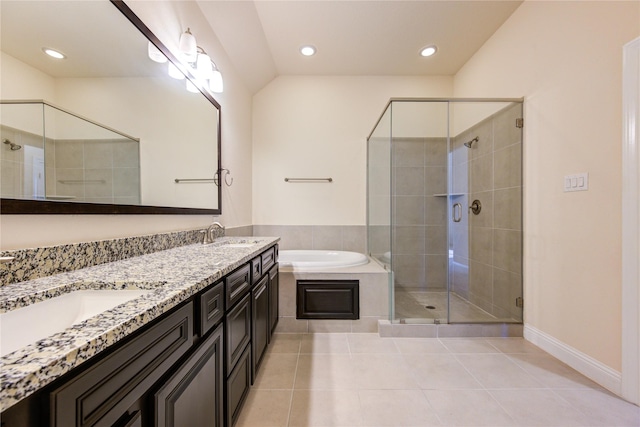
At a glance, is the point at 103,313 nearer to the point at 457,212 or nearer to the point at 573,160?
the point at 573,160

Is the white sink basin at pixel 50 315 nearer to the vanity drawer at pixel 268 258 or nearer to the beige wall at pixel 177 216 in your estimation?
the beige wall at pixel 177 216

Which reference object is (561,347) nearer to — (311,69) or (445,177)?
(445,177)

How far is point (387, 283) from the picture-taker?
2.30 meters

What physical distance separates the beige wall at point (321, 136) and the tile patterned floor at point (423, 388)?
170 centimetres

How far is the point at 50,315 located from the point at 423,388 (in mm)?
1781

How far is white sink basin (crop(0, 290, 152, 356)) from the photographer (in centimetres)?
60

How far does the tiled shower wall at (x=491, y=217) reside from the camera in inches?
88.5

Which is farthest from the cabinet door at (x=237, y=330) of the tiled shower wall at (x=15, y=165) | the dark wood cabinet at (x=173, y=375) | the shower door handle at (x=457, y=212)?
the shower door handle at (x=457, y=212)

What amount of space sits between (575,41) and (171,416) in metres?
2.85

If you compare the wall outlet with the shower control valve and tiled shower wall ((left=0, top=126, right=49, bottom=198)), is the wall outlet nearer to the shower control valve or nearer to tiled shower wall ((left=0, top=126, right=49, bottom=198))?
the shower control valve

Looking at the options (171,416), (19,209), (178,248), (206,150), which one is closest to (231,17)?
(206,150)

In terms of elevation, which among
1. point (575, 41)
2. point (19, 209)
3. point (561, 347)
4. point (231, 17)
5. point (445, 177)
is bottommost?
point (561, 347)

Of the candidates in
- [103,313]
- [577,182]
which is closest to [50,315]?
A: [103,313]

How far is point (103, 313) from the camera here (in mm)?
567
